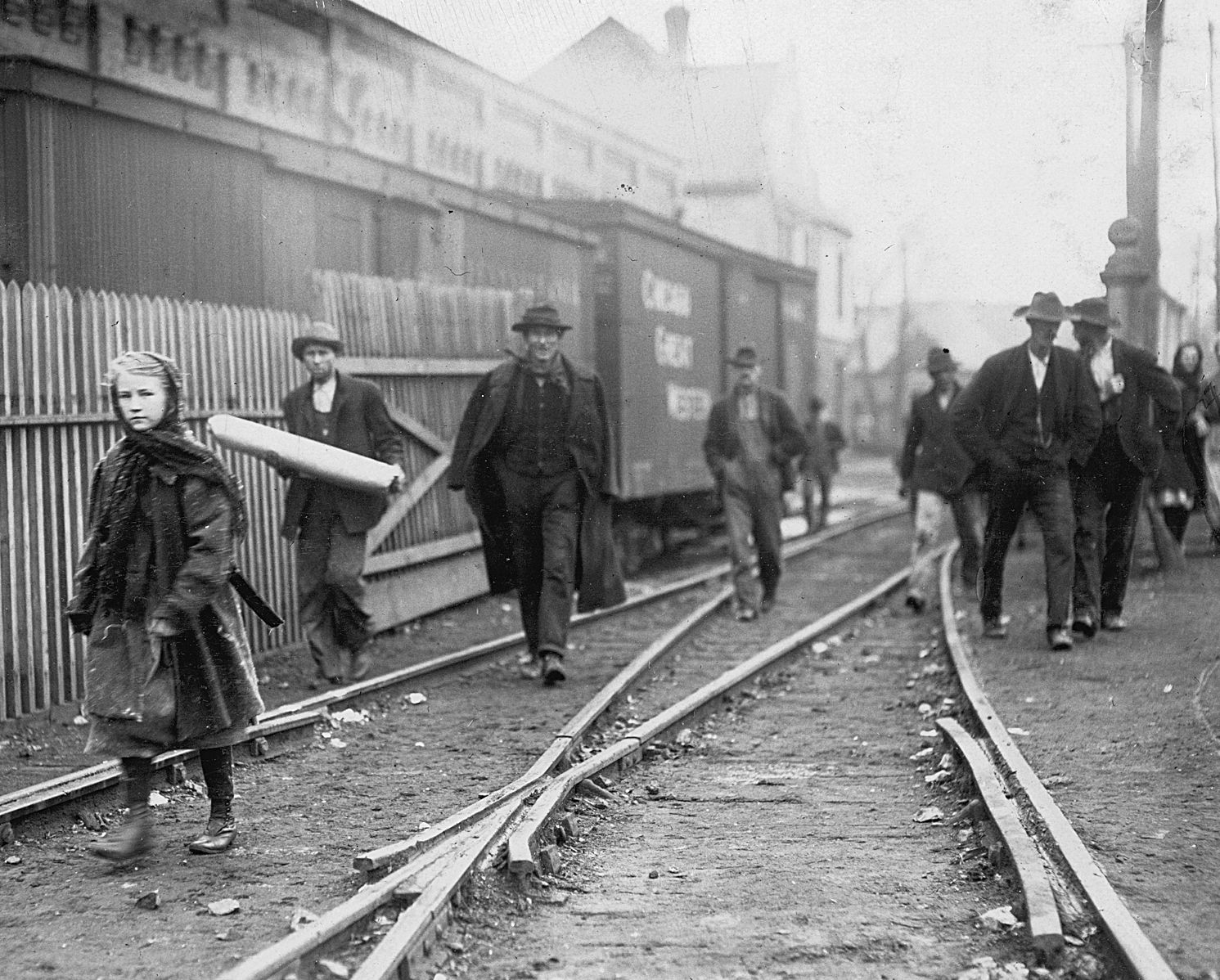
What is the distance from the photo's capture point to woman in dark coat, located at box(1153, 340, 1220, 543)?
11586 mm

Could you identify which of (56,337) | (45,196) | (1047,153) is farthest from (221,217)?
(1047,153)

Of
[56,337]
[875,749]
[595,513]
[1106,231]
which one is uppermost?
[1106,231]

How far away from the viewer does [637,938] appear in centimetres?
416

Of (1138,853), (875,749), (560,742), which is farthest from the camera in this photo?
(875,749)

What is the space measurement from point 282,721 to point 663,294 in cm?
987

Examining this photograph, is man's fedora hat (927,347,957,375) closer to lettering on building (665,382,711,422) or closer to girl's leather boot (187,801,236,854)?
lettering on building (665,382,711,422)

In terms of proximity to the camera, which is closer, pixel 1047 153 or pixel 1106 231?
pixel 1047 153

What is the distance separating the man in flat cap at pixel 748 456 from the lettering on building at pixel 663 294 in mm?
3766

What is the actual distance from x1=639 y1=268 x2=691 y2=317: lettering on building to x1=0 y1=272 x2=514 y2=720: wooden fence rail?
2606 mm

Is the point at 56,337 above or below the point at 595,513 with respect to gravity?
above

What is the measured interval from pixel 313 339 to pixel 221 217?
3626 mm

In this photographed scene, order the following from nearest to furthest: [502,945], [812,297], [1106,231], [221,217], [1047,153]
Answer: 1. [502,945]
2. [1047,153]
3. [1106,231]
4. [221,217]
5. [812,297]

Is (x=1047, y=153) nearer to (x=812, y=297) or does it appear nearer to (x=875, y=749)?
(x=875, y=749)

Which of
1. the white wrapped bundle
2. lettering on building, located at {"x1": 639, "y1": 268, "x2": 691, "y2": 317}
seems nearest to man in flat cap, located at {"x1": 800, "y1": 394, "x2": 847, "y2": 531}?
lettering on building, located at {"x1": 639, "y1": 268, "x2": 691, "y2": 317}
